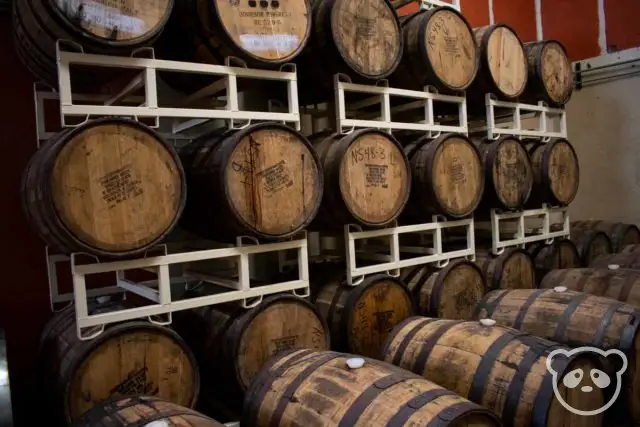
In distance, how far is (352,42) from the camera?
3582 millimetres

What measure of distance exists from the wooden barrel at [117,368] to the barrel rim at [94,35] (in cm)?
135

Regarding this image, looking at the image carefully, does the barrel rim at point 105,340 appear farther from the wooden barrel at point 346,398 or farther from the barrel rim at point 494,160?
the barrel rim at point 494,160

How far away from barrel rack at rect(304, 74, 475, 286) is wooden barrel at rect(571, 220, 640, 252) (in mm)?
2375

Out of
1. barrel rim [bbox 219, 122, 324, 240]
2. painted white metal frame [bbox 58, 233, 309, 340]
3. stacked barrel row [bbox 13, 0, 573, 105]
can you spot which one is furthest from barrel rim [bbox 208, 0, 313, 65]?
painted white metal frame [bbox 58, 233, 309, 340]

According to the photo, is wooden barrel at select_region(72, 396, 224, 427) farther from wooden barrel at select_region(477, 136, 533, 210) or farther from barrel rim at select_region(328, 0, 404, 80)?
wooden barrel at select_region(477, 136, 533, 210)

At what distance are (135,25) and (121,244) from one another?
1094mm

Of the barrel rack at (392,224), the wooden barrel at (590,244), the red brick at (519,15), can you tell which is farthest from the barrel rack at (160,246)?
the red brick at (519,15)

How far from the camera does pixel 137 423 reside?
77.4 inches

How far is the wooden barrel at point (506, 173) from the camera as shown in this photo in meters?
4.57

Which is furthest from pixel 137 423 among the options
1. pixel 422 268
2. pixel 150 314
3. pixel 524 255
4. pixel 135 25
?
pixel 524 255

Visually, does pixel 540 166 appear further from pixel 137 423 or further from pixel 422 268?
pixel 137 423

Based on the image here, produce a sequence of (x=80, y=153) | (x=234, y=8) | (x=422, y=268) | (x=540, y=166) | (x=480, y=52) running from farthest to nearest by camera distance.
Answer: (x=540, y=166), (x=480, y=52), (x=422, y=268), (x=234, y=8), (x=80, y=153)

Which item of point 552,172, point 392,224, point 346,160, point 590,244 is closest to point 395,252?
point 392,224

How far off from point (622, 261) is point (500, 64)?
2.04 m
